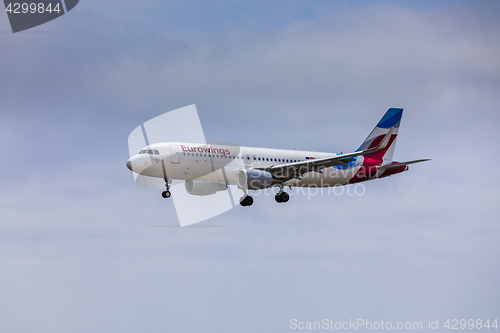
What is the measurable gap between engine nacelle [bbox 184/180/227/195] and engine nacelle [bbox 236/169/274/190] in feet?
17.4

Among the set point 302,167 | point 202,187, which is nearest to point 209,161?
point 202,187

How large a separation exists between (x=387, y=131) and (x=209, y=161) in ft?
70.5

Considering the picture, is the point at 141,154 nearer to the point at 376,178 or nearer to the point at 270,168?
the point at 270,168

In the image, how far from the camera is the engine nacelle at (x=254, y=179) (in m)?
51.2

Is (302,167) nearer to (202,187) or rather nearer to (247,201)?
(247,201)

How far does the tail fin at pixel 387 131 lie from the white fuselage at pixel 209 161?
7734 millimetres

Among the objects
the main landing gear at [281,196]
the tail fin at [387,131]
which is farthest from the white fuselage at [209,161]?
the tail fin at [387,131]

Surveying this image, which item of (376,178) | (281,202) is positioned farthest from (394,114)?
(281,202)

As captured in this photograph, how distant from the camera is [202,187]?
56.4m

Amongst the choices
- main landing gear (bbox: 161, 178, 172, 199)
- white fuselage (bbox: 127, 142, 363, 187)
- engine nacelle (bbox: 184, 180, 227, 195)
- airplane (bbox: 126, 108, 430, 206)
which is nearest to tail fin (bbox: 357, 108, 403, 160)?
airplane (bbox: 126, 108, 430, 206)

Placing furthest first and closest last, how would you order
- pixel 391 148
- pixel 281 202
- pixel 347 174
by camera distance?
pixel 391 148 → pixel 347 174 → pixel 281 202

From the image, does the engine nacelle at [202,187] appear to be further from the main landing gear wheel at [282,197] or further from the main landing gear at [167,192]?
the main landing gear wheel at [282,197]

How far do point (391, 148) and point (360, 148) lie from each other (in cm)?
319

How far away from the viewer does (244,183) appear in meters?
51.5
